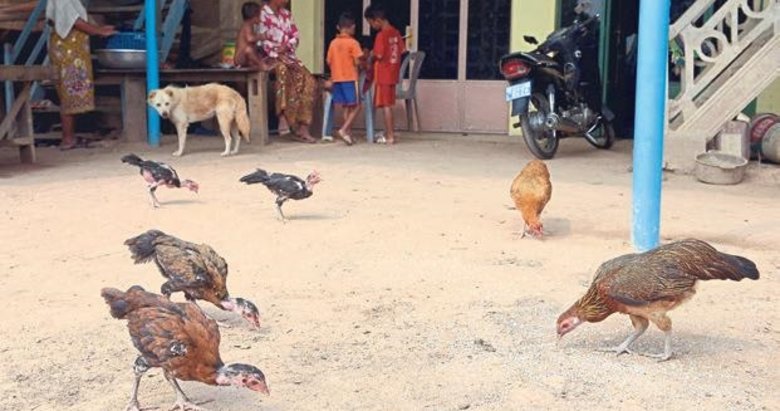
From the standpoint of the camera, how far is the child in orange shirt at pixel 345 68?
10703 millimetres

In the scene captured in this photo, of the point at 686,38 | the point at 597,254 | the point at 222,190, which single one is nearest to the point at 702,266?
the point at 597,254

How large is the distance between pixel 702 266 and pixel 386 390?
4.46ft

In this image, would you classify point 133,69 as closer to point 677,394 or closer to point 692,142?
point 692,142

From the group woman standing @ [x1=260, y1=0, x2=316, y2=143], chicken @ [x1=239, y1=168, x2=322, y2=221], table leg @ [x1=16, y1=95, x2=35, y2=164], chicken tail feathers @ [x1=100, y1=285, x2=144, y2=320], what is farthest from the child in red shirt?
chicken tail feathers @ [x1=100, y1=285, x2=144, y2=320]

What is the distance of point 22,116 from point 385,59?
3.98 metres

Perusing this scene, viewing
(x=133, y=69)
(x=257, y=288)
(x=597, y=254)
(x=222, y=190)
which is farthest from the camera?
(x=133, y=69)

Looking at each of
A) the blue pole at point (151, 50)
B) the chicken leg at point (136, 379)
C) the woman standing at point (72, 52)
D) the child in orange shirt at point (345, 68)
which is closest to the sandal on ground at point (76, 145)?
the woman standing at point (72, 52)

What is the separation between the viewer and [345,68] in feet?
35.3

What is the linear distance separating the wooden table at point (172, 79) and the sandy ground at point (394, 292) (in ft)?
7.21

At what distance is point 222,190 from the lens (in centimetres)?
773

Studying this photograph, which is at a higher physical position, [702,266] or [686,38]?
[686,38]

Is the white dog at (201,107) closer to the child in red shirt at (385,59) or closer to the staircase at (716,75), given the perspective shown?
the child in red shirt at (385,59)

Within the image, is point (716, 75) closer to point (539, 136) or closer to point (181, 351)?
point (539, 136)

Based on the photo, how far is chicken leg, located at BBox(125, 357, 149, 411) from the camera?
323cm
